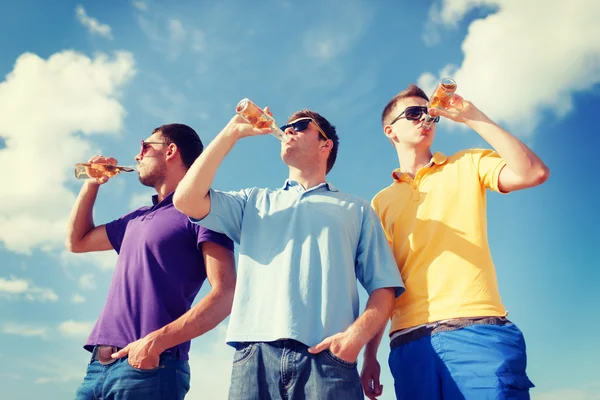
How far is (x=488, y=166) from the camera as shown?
13.5 feet

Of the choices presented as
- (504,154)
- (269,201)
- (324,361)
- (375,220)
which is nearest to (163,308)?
(269,201)

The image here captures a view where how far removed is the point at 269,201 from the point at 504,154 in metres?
1.75

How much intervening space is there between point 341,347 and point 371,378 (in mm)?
1057

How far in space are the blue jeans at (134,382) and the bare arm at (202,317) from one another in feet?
0.27

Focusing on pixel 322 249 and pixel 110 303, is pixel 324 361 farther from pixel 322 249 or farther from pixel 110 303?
pixel 110 303

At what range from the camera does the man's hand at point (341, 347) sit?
3.39 m

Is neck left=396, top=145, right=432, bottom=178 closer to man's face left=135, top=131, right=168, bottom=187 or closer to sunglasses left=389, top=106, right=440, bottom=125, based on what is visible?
sunglasses left=389, top=106, right=440, bottom=125

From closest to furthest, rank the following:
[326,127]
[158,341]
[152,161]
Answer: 1. [158,341]
2. [326,127]
3. [152,161]

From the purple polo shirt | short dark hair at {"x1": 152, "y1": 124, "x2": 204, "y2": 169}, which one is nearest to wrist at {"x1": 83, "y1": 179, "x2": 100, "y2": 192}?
short dark hair at {"x1": 152, "y1": 124, "x2": 204, "y2": 169}

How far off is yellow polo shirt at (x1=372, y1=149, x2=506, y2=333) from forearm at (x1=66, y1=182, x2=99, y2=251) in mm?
3090

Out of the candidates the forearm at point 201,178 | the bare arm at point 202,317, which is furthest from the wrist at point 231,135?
the bare arm at point 202,317

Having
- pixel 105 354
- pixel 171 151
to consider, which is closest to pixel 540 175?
pixel 171 151

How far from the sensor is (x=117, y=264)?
187 inches

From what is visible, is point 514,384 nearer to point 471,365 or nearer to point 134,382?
point 471,365
